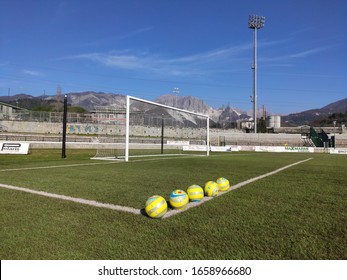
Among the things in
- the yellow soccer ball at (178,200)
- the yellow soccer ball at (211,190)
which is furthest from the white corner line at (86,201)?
the yellow soccer ball at (211,190)

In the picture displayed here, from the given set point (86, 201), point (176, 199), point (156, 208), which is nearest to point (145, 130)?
point (86, 201)

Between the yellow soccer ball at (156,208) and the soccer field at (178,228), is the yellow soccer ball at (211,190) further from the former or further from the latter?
the yellow soccer ball at (156,208)

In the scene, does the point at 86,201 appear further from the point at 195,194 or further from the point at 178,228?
the point at 178,228

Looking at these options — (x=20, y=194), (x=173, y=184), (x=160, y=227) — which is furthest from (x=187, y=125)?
(x=160, y=227)

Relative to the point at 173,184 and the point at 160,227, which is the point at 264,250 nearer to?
the point at 160,227

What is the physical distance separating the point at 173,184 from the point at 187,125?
2226 cm

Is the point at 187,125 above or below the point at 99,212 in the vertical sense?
above

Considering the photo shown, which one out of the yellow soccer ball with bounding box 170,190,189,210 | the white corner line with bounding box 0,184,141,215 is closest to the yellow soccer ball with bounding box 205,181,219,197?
the yellow soccer ball with bounding box 170,190,189,210

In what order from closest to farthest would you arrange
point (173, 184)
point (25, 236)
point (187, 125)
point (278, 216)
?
point (25, 236), point (278, 216), point (173, 184), point (187, 125)

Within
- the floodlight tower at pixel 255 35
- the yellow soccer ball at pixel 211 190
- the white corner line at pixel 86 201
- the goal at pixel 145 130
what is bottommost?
the white corner line at pixel 86 201

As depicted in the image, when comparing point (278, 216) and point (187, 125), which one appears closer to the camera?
point (278, 216)

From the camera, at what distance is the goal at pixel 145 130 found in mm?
21156
